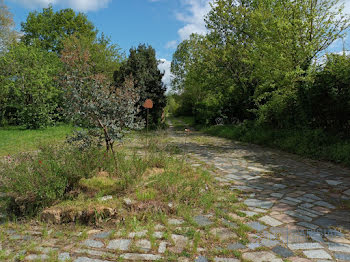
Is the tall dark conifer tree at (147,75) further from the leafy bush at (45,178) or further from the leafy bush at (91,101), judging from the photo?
the leafy bush at (45,178)

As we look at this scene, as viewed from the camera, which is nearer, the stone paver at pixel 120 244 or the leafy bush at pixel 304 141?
the stone paver at pixel 120 244

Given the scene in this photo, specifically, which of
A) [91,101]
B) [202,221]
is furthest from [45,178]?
[202,221]

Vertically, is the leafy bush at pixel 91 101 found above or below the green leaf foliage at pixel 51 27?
below

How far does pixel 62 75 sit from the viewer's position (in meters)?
5.14

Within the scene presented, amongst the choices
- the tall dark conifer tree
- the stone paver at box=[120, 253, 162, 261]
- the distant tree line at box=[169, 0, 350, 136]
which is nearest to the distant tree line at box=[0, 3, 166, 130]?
the tall dark conifer tree

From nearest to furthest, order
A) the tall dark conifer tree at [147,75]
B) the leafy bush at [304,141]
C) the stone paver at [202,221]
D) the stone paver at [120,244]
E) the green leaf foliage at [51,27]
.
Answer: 1. the stone paver at [120,244]
2. the stone paver at [202,221]
3. the leafy bush at [304,141]
4. the tall dark conifer tree at [147,75]
5. the green leaf foliage at [51,27]

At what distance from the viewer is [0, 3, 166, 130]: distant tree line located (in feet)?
16.6

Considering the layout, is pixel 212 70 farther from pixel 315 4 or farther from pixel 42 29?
pixel 42 29

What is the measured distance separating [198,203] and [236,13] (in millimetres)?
13364

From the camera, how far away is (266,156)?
8648 millimetres

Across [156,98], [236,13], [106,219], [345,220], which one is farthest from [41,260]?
[156,98]

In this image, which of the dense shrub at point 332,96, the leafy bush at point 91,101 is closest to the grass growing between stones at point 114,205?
the leafy bush at point 91,101

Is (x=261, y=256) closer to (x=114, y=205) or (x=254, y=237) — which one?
(x=254, y=237)

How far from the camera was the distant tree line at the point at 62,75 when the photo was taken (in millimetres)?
5066
